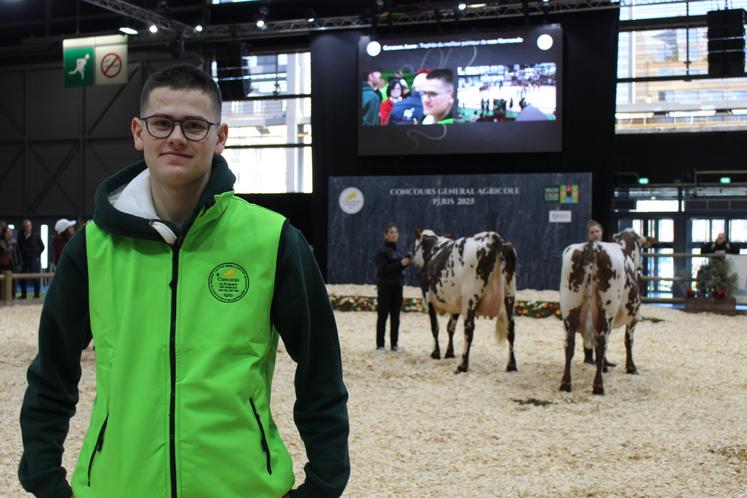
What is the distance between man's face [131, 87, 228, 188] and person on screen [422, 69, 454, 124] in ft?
49.5

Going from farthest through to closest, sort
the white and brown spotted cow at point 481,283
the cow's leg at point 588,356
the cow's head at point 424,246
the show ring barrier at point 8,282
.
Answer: the show ring barrier at point 8,282 < the cow's head at point 424,246 < the white and brown spotted cow at point 481,283 < the cow's leg at point 588,356

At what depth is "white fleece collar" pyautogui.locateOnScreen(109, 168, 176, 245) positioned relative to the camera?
1.71 m

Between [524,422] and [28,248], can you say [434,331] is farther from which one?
[28,248]

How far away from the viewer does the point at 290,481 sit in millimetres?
1724

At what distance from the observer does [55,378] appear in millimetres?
1798

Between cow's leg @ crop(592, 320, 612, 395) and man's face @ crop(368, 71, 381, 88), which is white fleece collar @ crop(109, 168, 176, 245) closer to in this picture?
cow's leg @ crop(592, 320, 612, 395)

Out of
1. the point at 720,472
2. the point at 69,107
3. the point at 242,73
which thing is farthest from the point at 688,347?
the point at 69,107

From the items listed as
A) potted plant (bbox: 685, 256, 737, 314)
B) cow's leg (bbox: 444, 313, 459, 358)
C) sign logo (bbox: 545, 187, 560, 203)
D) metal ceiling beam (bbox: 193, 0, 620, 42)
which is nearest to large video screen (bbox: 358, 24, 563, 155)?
metal ceiling beam (bbox: 193, 0, 620, 42)

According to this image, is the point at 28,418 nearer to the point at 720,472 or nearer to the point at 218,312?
the point at 218,312

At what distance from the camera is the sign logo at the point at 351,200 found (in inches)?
692

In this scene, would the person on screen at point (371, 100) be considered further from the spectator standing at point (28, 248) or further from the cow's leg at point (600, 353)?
the cow's leg at point (600, 353)

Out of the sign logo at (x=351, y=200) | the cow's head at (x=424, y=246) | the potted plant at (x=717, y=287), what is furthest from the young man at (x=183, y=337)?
the sign logo at (x=351, y=200)

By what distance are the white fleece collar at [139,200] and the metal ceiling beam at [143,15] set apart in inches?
604

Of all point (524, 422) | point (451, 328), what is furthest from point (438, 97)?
point (524, 422)
